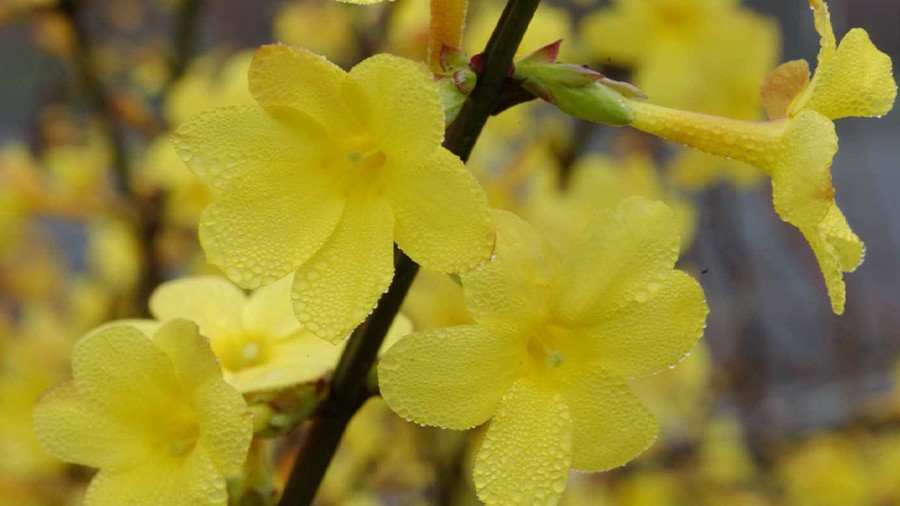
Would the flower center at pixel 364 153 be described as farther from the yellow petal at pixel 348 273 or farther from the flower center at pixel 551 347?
the flower center at pixel 551 347

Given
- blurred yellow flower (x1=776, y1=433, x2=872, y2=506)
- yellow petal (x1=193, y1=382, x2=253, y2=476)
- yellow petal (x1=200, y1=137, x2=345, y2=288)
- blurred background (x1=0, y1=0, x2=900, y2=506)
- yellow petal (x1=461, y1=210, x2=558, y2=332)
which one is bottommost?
blurred yellow flower (x1=776, y1=433, x2=872, y2=506)

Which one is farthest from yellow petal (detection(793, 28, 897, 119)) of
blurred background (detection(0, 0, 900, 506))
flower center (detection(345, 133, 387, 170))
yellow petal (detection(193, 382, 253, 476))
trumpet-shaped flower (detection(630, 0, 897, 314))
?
blurred background (detection(0, 0, 900, 506))

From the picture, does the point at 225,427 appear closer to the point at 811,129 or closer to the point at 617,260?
the point at 617,260

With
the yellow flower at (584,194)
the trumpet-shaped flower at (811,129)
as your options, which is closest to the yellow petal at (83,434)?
the trumpet-shaped flower at (811,129)

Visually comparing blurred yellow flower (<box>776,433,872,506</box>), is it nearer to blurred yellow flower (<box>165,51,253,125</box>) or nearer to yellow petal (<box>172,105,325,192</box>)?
blurred yellow flower (<box>165,51,253,125</box>)

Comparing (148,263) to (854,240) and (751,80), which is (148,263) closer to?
(751,80)

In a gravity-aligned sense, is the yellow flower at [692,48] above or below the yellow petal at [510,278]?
below

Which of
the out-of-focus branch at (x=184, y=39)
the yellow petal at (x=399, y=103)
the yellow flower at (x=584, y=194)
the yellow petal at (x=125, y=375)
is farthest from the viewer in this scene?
the out-of-focus branch at (x=184, y=39)
